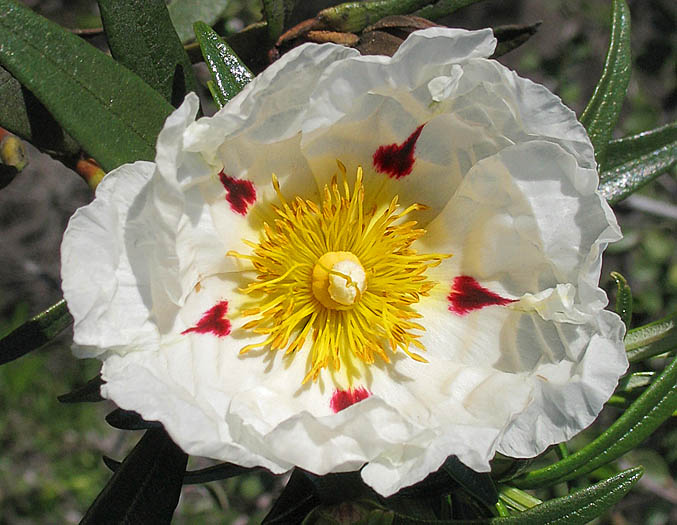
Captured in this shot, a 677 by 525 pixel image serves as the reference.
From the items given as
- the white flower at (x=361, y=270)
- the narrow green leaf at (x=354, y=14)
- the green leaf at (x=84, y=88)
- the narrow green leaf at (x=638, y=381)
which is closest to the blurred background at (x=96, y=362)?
the narrow green leaf at (x=638, y=381)

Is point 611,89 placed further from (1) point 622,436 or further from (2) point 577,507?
(2) point 577,507

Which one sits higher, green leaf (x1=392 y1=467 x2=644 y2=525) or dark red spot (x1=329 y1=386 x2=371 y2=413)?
dark red spot (x1=329 y1=386 x2=371 y2=413)

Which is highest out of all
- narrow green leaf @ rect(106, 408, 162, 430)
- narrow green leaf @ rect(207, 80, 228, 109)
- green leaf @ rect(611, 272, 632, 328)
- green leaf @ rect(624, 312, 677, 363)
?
narrow green leaf @ rect(207, 80, 228, 109)

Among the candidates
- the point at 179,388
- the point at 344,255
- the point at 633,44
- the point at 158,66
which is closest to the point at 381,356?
the point at 344,255

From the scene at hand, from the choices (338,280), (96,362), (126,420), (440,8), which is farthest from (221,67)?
(96,362)

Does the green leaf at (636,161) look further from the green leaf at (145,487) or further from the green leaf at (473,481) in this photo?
the green leaf at (145,487)

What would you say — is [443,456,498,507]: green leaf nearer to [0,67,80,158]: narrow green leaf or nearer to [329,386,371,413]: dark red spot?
[329,386,371,413]: dark red spot

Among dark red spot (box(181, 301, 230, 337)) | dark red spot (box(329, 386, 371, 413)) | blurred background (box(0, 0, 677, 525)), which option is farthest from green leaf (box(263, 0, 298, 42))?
blurred background (box(0, 0, 677, 525))
